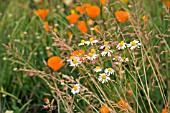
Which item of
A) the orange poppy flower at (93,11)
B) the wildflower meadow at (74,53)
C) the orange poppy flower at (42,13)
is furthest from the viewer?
the orange poppy flower at (42,13)

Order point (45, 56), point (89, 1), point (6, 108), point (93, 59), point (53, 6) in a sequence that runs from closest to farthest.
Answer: point (93, 59)
point (6, 108)
point (45, 56)
point (89, 1)
point (53, 6)

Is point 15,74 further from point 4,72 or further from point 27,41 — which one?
point 27,41

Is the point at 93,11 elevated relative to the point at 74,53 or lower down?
elevated

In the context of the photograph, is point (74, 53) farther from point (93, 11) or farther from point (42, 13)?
point (42, 13)

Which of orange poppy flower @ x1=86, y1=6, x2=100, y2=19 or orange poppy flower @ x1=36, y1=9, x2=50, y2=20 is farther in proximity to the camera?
orange poppy flower @ x1=36, y1=9, x2=50, y2=20

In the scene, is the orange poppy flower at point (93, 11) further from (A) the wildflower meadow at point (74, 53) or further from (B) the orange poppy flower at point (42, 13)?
(B) the orange poppy flower at point (42, 13)

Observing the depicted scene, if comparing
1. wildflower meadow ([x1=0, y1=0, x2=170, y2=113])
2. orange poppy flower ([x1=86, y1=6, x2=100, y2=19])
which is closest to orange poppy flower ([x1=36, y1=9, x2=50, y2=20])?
wildflower meadow ([x1=0, y1=0, x2=170, y2=113])

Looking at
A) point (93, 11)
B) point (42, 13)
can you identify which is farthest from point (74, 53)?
point (42, 13)

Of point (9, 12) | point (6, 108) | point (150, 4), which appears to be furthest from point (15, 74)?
point (150, 4)

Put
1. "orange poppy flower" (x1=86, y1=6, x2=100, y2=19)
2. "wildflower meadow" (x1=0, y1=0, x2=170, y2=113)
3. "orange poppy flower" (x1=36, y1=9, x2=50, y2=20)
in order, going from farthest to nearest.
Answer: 1. "orange poppy flower" (x1=36, y1=9, x2=50, y2=20)
2. "orange poppy flower" (x1=86, y1=6, x2=100, y2=19)
3. "wildflower meadow" (x1=0, y1=0, x2=170, y2=113)

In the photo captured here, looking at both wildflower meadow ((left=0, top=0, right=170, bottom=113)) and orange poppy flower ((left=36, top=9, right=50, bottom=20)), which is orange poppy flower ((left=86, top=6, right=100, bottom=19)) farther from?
orange poppy flower ((left=36, top=9, right=50, bottom=20))

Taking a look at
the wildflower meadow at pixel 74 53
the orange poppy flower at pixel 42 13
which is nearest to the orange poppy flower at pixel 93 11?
the wildflower meadow at pixel 74 53
